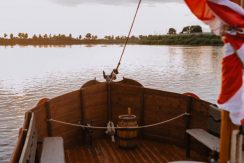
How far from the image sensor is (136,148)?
8.31m

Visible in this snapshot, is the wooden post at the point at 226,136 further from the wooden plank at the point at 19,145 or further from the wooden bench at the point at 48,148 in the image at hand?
the wooden bench at the point at 48,148

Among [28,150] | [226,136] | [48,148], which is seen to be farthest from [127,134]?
[226,136]

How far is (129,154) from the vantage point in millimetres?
7914

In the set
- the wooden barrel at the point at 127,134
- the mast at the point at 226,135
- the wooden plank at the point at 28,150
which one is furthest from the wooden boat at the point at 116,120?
the mast at the point at 226,135

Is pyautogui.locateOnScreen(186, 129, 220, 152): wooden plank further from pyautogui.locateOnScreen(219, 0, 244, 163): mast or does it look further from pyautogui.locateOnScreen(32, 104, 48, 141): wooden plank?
pyautogui.locateOnScreen(32, 104, 48, 141): wooden plank

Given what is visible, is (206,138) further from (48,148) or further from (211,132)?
(48,148)

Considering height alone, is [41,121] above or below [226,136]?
below

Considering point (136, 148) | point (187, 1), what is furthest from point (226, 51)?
point (136, 148)

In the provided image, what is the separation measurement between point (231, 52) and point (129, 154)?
502cm

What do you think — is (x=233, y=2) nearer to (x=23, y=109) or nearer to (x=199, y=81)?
(x=23, y=109)

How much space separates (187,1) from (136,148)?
5.22m

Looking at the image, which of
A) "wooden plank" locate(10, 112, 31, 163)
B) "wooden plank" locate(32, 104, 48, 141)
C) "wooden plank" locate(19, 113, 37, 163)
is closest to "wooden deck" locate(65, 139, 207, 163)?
"wooden plank" locate(32, 104, 48, 141)

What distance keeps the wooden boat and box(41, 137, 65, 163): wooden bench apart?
0.05 meters

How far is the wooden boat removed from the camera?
7613mm
